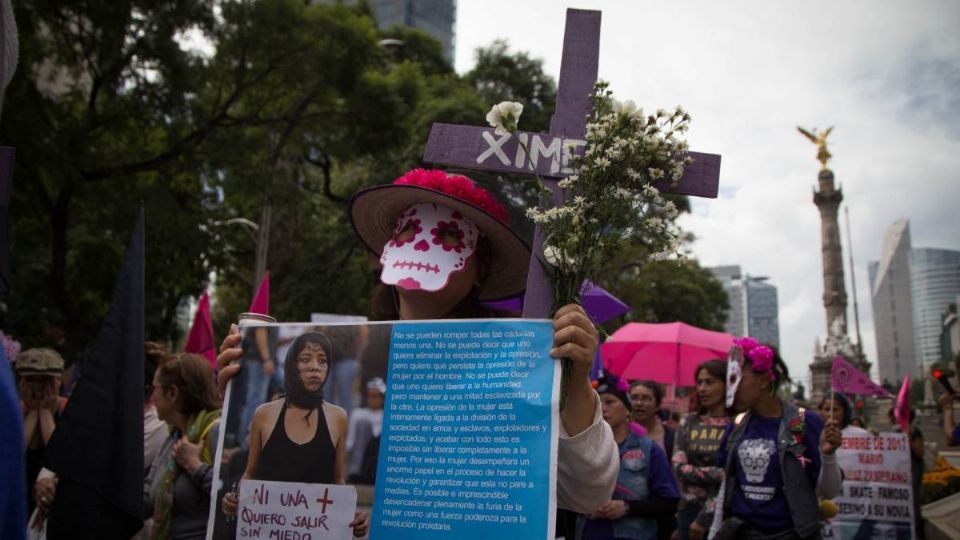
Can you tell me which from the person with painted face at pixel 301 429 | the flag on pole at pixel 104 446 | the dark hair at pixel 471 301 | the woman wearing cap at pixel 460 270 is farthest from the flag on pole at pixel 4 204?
the dark hair at pixel 471 301

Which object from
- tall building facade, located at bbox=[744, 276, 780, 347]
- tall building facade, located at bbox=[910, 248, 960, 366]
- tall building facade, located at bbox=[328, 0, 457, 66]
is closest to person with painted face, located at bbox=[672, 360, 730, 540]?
tall building facade, located at bbox=[910, 248, 960, 366]

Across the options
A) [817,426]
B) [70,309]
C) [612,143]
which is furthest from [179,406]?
[70,309]

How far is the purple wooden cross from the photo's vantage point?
2.29 metres

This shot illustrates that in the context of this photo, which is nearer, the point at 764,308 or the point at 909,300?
the point at 909,300

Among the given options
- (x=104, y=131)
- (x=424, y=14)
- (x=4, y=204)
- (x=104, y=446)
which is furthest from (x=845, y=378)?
(x=424, y=14)

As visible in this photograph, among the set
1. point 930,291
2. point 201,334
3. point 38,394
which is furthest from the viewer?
point 930,291

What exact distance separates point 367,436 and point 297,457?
8.3 inches

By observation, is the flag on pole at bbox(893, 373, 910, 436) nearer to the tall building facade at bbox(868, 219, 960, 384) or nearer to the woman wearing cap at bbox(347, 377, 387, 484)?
the woman wearing cap at bbox(347, 377, 387, 484)

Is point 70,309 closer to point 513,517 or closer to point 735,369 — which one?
point 735,369

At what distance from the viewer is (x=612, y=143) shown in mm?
2086

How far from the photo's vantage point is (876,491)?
24.7 feet

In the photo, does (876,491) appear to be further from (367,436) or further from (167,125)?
(167,125)

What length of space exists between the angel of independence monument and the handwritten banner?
43016mm

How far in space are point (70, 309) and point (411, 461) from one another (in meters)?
10.9
